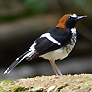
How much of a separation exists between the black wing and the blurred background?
6.30m

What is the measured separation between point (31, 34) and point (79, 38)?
8.19ft

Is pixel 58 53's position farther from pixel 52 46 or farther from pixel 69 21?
pixel 69 21

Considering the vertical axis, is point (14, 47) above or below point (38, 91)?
above

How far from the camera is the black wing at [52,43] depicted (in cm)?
411

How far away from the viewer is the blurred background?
1070 centimetres

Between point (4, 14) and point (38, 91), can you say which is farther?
point (4, 14)

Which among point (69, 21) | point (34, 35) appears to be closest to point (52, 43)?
point (69, 21)

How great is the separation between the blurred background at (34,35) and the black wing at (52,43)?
630 cm

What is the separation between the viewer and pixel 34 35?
10.8 m

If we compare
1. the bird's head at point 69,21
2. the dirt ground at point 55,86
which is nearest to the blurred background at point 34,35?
the bird's head at point 69,21

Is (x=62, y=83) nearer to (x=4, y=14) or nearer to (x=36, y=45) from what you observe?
(x=36, y=45)

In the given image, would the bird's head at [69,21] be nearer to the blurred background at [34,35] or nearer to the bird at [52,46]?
the bird at [52,46]

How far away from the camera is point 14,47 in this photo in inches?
427

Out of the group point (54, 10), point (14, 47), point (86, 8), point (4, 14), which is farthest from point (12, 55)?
point (86, 8)
